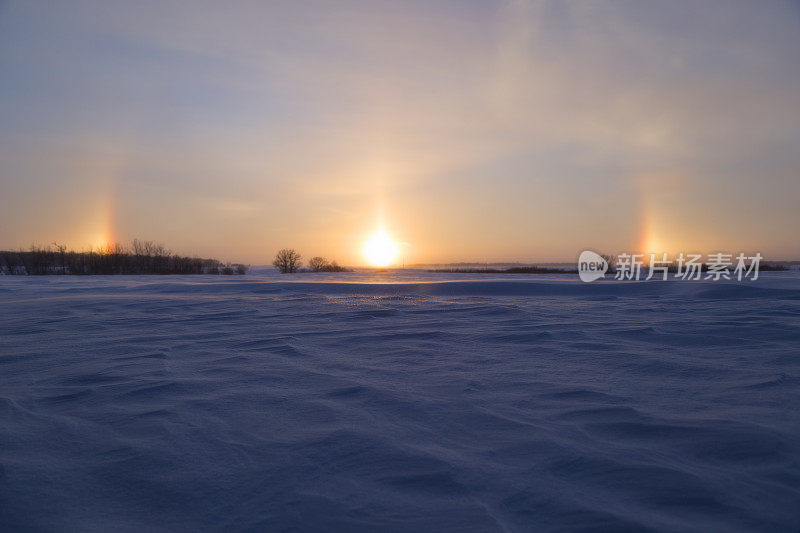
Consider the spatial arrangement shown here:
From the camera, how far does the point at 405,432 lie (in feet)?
5.65

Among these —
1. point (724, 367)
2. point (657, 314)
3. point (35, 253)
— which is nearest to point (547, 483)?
point (724, 367)

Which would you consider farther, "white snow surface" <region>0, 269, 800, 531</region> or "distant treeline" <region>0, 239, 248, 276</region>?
"distant treeline" <region>0, 239, 248, 276</region>

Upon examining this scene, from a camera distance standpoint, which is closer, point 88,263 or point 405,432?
point 405,432

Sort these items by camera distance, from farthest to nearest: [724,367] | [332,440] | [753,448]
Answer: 1. [724,367]
2. [332,440]
3. [753,448]

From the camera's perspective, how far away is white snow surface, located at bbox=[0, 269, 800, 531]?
1229 millimetres

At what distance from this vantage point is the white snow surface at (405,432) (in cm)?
123

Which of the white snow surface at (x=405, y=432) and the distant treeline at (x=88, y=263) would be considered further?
the distant treeline at (x=88, y=263)

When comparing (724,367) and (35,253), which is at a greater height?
(35,253)

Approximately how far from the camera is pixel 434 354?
122 inches

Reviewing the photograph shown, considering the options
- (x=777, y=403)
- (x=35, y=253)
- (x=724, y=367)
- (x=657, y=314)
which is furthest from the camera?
(x=35, y=253)

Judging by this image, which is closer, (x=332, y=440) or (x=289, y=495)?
(x=289, y=495)

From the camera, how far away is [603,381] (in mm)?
2379

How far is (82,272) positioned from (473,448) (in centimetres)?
2887

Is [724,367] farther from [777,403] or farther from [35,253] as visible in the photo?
[35,253]
